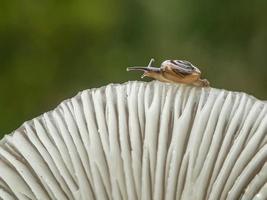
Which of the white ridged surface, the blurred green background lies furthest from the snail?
the blurred green background

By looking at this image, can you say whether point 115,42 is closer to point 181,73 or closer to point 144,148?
point 181,73

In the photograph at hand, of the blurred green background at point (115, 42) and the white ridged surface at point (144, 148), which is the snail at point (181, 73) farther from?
the blurred green background at point (115, 42)

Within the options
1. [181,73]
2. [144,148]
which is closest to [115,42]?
[181,73]

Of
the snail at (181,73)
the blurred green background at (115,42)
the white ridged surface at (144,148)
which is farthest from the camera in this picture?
the blurred green background at (115,42)

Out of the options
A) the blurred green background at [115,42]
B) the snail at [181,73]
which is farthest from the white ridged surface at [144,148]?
the blurred green background at [115,42]

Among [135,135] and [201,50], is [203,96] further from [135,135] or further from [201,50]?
[201,50]
